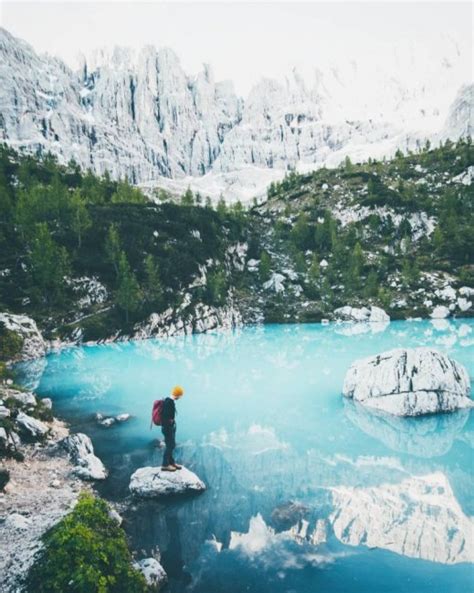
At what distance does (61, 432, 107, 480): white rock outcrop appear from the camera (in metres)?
17.2

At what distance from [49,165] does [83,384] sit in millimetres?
101851

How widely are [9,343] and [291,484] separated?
38.8 meters

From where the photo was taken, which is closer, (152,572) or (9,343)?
(152,572)

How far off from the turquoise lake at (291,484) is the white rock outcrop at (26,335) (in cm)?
1275

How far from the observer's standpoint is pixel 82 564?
29.6 feet

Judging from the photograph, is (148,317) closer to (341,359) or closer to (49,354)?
(49,354)

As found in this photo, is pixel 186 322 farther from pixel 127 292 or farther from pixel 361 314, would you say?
pixel 361 314

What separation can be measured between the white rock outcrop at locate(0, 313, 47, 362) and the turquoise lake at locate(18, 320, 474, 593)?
1275 centimetres

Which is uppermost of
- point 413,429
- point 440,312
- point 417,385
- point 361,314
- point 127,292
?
point 127,292

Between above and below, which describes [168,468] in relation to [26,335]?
below

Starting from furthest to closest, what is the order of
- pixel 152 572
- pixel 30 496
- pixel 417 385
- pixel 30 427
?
1. pixel 417 385
2. pixel 30 427
3. pixel 30 496
4. pixel 152 572

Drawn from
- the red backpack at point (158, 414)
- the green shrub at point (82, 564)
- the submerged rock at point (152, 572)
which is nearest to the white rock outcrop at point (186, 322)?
the red backpack at point (158, 414)

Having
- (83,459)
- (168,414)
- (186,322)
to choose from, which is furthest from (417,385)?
(186,322)

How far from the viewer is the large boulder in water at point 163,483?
1567 cm
